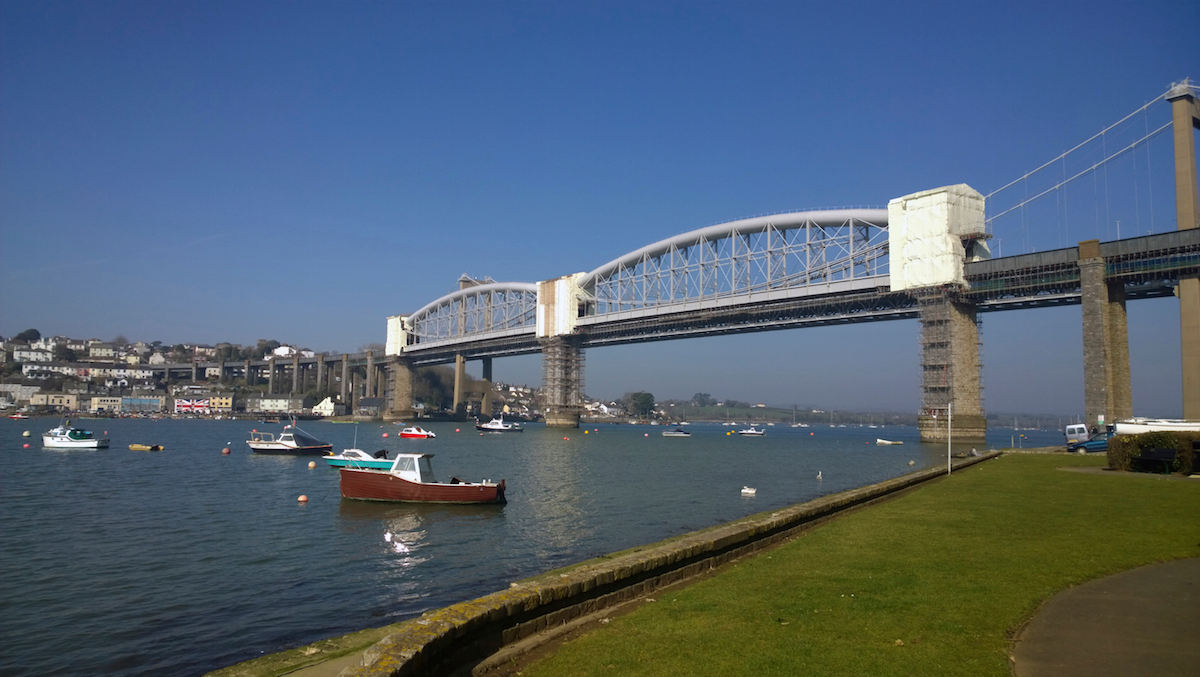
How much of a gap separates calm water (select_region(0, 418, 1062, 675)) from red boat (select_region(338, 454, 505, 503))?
51 cm

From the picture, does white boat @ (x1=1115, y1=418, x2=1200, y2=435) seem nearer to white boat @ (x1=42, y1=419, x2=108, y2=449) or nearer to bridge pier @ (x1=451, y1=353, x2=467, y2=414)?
white boat @ (x1=42, y1=419, x2=108, y2=449)

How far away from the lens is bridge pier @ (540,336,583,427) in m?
120

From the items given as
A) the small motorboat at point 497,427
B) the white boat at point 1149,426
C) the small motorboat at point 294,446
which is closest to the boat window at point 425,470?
the white boat at point 1149,426

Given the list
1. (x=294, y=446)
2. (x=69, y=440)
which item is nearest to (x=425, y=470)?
(x=294, y=446)

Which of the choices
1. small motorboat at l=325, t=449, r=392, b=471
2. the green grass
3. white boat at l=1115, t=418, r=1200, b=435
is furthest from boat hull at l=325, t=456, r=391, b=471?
white boat at l=1115, t=418, r=1200, b=435

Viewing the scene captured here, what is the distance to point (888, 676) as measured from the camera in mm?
6414

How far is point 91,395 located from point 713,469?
201454 millimetres

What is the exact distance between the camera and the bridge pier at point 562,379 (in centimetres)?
11956

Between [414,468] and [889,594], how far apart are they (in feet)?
69.2

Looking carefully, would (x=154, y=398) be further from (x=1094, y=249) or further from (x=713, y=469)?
(x=1094, y=249)

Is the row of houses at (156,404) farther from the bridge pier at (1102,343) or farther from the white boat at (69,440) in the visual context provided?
the bridge pier at (1102,343)

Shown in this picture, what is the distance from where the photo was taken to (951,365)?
218 ft

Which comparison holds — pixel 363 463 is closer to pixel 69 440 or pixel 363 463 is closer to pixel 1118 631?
pixel 1118 631

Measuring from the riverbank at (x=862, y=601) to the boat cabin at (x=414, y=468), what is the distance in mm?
16323
